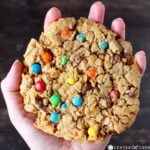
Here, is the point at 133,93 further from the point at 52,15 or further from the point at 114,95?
the point at 52,15

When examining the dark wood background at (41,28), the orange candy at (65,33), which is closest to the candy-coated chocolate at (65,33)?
the orange candy at (65,33)

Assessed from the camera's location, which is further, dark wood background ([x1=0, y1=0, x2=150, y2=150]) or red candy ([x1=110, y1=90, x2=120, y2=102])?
dark wood background ([x1=0, y1=0, x2=150, y2=150])

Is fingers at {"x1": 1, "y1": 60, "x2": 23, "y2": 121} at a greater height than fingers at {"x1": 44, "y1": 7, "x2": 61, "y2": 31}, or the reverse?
fingers at {"x1": 44, "y1": 7, "x2": 61, "y2": 31}

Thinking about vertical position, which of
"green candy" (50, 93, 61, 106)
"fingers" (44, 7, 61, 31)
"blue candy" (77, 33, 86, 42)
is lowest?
"green candy" (50, 93, 61, 106)

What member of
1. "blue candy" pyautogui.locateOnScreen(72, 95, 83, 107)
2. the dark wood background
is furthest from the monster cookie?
the dark wood background

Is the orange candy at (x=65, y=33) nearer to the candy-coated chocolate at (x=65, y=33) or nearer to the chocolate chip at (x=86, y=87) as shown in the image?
Result: the candy-coated chocolate at (x=65, y=33)

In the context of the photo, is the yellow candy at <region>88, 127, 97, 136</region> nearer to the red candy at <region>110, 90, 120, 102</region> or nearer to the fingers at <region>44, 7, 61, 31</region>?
the red candy at <region>110, 90, 120, 102</region>

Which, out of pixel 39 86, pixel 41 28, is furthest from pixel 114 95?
pixel 41 28
